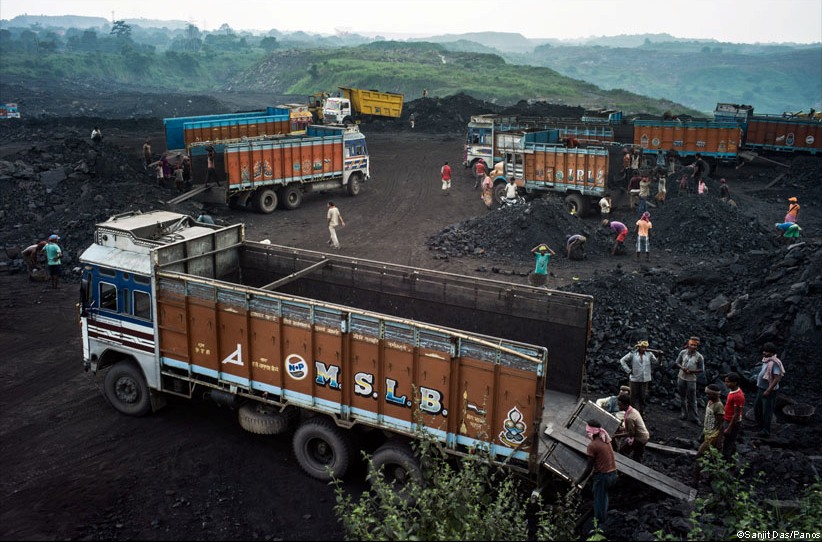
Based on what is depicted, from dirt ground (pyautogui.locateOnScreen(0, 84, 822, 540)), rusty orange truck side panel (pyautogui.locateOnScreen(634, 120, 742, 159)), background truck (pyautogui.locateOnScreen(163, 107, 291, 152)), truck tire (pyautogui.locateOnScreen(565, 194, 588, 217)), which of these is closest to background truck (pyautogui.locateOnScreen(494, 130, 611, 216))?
truck tire (pyautogui.locateOnScreen(565, 194, 588, 217))

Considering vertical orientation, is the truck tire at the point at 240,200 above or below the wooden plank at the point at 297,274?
below

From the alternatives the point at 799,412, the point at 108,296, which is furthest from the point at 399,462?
the point at 799,412

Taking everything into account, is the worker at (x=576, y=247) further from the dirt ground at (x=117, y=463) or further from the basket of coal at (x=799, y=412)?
the basket of coal at (x=799, y=412)

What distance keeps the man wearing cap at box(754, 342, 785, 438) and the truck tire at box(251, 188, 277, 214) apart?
64.0 feet

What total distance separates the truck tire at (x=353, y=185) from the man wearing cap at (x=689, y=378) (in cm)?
2042

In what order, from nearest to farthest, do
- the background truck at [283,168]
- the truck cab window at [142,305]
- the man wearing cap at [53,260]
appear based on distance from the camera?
the truck cab window at [142,305], the man wearing cap at [53,260], the background truck at [283,168]

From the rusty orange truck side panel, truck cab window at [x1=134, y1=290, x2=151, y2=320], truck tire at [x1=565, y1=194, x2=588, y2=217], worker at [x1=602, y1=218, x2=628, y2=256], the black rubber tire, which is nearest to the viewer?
truck cab window at [x1=134, y1=290, x2=151, y2=320]

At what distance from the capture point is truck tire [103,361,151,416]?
37.1 ft

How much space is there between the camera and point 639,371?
1161 cm

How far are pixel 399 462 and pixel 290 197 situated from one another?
65.1 feet

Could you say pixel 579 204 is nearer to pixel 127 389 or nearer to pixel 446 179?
pixel 446 179

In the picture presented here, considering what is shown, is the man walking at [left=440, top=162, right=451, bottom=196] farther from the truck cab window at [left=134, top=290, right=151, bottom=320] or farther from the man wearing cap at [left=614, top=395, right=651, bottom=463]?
the man wearing cap at [left=614, top=395, right=651, bottom=463]

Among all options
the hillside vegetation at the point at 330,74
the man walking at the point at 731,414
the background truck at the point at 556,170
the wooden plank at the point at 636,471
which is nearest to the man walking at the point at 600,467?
the wooden plank at the point at 636,471

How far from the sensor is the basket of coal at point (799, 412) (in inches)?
465
